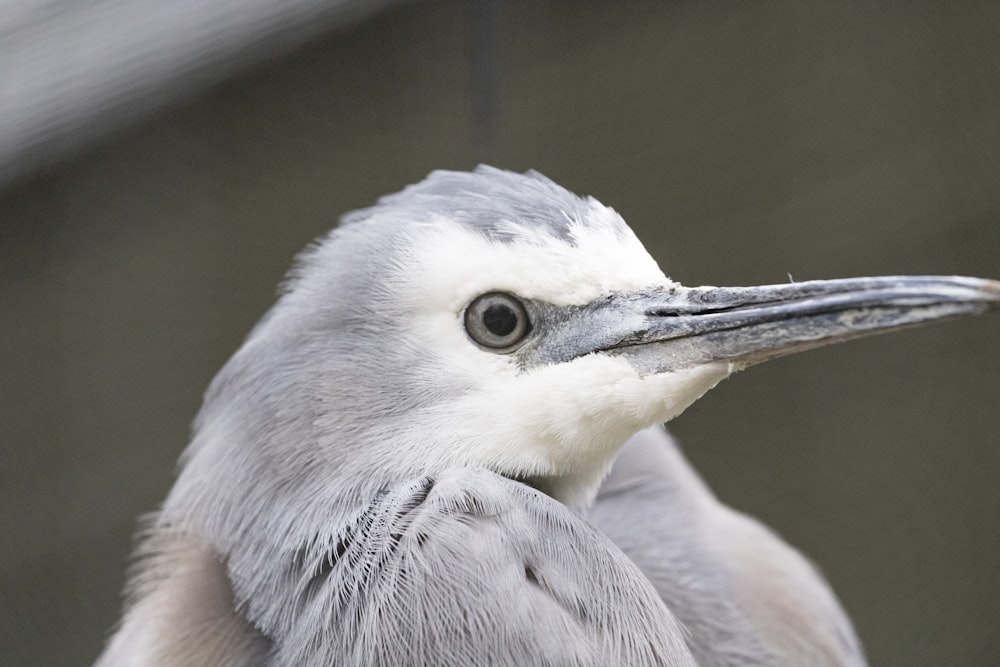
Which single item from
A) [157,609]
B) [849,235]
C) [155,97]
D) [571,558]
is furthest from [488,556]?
[849,235]

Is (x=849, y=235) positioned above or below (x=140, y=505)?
above

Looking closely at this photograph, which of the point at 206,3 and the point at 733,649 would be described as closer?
the point at 733,649

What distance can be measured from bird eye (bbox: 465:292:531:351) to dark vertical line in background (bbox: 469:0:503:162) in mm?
712

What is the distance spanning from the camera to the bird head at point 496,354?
938mm

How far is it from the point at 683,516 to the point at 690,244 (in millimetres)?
1132

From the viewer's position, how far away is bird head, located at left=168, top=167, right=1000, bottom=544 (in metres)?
0.94

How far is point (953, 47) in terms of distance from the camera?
2.34 meters

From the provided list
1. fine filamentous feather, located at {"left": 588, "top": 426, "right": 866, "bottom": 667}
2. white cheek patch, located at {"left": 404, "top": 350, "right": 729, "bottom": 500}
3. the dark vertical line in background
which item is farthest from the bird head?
the dark vertical line in background

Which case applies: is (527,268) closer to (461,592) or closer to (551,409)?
(551,409)

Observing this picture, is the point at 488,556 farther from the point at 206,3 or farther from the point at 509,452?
the point at 206,3

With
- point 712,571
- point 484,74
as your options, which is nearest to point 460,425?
point 712,571

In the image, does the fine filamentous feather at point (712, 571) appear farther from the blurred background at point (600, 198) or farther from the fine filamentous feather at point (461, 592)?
the blurred background at point (600, 198)

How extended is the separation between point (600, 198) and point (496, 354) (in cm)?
128

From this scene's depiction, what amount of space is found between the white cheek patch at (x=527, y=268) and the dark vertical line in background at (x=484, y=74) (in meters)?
0.69
